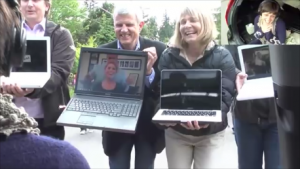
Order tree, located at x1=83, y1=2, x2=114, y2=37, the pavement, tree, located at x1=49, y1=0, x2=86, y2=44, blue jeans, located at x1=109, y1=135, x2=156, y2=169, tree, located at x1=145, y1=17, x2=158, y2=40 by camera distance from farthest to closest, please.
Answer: tree, located at x1=49, y1=0, x2=86, y2=44, tree, located at x1=83, y1=2, x2=114, y2=37, tree, located at x1=145, y1=17, x2=158, y2=40, the pavement, blue jeans, located at x1=109, y1=135, x2=156, y2=169

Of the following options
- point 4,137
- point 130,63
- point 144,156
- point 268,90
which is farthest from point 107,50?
point 4,137

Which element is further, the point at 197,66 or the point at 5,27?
the point at 197,66

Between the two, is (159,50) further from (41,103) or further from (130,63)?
(41,103)

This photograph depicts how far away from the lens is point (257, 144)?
2.85 meters

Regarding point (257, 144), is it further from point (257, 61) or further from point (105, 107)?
point (105, 107)

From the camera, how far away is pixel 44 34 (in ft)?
8.35

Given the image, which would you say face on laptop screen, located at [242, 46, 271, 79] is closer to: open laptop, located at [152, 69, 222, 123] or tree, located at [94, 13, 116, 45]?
open laptop, located at [152, 69, 222, 123]

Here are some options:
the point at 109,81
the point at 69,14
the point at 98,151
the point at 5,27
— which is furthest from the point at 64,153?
the point at 69,14

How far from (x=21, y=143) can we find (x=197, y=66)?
5.80ft

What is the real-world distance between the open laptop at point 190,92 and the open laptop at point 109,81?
0.50 feet

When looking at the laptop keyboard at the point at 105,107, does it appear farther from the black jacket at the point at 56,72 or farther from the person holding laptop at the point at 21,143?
the person holding laptop at the point at 21,143

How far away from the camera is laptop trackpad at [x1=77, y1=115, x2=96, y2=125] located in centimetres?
228

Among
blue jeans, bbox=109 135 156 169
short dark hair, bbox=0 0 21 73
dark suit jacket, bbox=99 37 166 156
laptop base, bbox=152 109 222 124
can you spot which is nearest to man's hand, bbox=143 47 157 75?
dark suit jacket, bbox=99 37 166 156

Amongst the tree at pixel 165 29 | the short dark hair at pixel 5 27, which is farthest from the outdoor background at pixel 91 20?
the short dark hair at pixel 5 27
